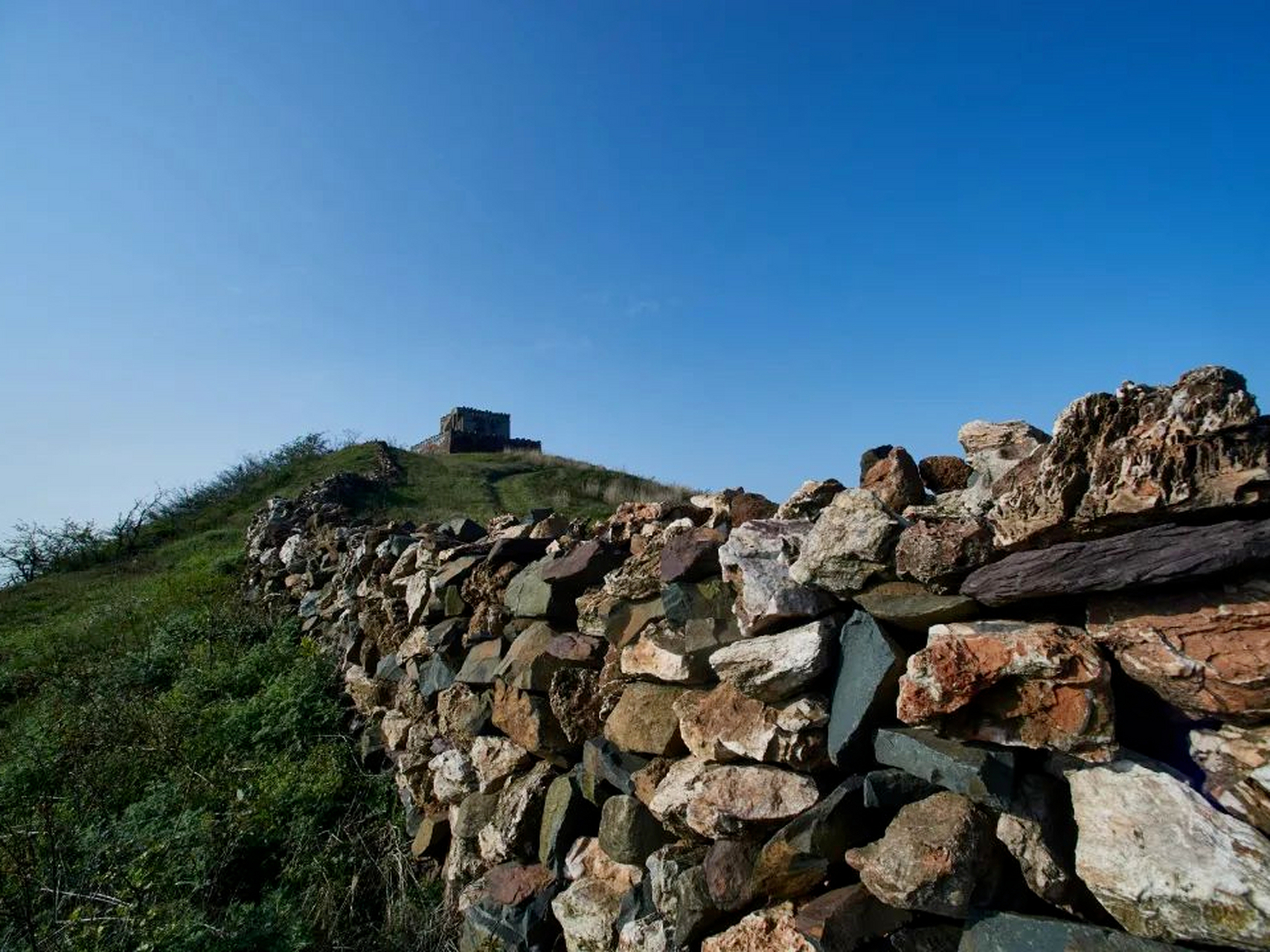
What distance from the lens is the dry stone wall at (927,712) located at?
1604mm

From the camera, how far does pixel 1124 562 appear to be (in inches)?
67.9

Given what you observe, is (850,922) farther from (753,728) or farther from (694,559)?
(694,559)

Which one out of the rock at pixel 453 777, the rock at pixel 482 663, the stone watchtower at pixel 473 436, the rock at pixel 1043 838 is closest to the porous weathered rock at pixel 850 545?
the rock at pixel 1043 838

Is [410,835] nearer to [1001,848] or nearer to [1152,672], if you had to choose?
[1001,848]

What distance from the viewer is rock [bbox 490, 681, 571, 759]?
350cm

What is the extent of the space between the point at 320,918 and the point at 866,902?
312 cm

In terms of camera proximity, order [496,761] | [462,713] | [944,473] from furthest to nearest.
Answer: [462,713]
[496,761]
[944,473]

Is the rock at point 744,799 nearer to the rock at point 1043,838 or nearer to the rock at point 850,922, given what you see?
the rock at point 850,922

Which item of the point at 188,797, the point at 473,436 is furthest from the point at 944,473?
the point at 473,436

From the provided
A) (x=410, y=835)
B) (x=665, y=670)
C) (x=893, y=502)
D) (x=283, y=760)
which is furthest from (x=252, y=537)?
(x=893, y=502)

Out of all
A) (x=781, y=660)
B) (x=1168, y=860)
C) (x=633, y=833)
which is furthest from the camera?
(x=633, y=833)

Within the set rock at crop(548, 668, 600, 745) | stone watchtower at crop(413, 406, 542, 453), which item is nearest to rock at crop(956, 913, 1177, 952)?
rock at crop(548, 668, 600, 745)

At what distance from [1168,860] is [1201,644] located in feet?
1.55

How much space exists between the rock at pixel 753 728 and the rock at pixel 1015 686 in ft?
1.09
